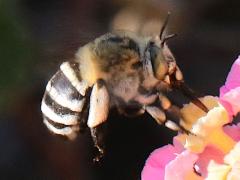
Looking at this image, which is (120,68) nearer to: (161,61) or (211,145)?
(161,61)

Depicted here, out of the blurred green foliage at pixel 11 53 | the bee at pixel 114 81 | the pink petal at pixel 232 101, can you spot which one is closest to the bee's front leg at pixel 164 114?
the bee at pixel 114 81

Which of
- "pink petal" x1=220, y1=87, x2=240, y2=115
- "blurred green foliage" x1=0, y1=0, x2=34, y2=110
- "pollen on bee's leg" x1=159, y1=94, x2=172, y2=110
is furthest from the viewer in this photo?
"blurred green foliage" x1=0, y1=0, x2=34, y2=110

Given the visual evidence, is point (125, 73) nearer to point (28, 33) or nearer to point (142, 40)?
point (142, 40)

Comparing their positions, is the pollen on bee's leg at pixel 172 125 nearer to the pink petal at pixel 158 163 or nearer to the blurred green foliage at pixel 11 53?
the pink petal at pixel 158 163

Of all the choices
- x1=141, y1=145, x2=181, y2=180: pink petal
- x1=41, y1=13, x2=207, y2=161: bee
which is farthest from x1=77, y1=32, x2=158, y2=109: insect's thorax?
x1=141, y1=145, x2=181, y2=180: pink petal

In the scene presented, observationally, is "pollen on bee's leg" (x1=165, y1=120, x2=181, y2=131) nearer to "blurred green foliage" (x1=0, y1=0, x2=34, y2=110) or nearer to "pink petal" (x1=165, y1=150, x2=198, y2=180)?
"pink petal" (x1=165, y1=150, x2=198, y2=180)

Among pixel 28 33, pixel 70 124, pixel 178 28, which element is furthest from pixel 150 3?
pixel 70 124

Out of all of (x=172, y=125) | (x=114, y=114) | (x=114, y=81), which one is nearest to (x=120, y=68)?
(x=114, y=81)
